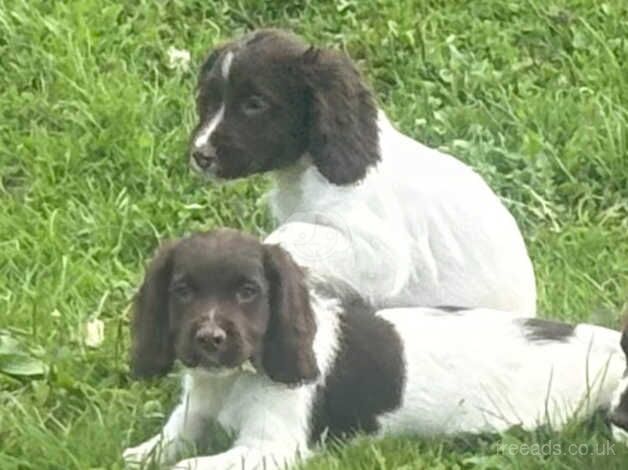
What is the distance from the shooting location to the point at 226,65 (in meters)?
7.34

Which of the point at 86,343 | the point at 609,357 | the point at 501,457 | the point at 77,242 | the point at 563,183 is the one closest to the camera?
the point at 501,457

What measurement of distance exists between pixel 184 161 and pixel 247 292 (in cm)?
276

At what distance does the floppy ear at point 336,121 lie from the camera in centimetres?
735

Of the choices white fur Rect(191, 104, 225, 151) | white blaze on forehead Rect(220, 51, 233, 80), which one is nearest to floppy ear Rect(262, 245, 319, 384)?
white fur Rect(191, 104, 225, 151)

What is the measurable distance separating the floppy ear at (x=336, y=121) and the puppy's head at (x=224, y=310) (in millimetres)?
780

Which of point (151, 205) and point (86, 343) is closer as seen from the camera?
point (86, 343)

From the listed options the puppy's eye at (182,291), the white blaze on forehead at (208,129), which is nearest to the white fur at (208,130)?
the white blaze on forehead at (208,129)

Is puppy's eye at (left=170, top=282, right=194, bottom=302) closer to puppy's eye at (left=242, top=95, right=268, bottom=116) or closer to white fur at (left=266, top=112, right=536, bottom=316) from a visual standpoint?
white fur at (left=266, top=112, right=536, bottom=316)

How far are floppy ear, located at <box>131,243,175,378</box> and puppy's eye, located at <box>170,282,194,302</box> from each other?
78 millimetres

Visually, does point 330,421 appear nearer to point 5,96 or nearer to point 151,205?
point 151,205

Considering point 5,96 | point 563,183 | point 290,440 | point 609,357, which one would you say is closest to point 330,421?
point 290,440

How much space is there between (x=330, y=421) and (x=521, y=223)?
2.52 m

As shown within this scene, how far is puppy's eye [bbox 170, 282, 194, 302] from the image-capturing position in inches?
254

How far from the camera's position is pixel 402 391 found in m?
6.79
